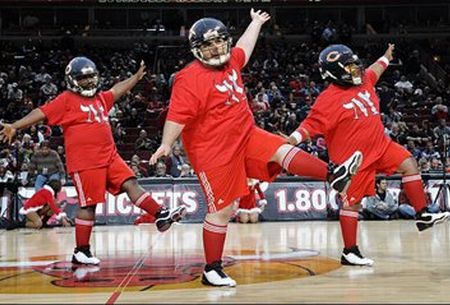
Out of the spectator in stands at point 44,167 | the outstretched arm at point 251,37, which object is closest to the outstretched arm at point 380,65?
the outstretched arm at point 251,37

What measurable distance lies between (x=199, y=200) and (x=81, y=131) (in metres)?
6.61

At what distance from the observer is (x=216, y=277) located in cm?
547

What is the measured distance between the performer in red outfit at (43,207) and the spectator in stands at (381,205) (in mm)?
5625

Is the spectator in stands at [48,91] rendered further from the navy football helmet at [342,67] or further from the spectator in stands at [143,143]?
the navy football helmet at [342,67]

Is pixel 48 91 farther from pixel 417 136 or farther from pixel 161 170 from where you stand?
pixel 417 136

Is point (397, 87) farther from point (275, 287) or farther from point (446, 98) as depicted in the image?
point (275, 287)

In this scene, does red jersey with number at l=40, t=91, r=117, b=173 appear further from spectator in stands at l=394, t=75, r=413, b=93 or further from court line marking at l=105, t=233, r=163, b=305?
spectator in stands at l=394, t=75, r=413, b=93

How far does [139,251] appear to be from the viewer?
8.42 metres

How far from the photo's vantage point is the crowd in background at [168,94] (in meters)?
17.3

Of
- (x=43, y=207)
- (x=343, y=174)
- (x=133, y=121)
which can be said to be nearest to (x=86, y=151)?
(x=343, y=174)

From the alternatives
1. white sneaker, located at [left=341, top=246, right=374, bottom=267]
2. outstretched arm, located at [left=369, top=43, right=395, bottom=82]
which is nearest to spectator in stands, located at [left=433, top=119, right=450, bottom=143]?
outstretched arm, located at [left=369, top=43, right=395, bottom=82]

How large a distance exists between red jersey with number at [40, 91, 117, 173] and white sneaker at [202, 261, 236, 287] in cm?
229

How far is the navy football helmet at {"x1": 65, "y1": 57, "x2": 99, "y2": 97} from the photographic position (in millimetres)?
7387

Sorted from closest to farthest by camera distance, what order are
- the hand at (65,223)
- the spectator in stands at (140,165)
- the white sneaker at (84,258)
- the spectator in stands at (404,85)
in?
the white sneaker at (84,258), the hand at (65,223), the spectator in stands at (140,165), the spectator in stands at (404,85)
